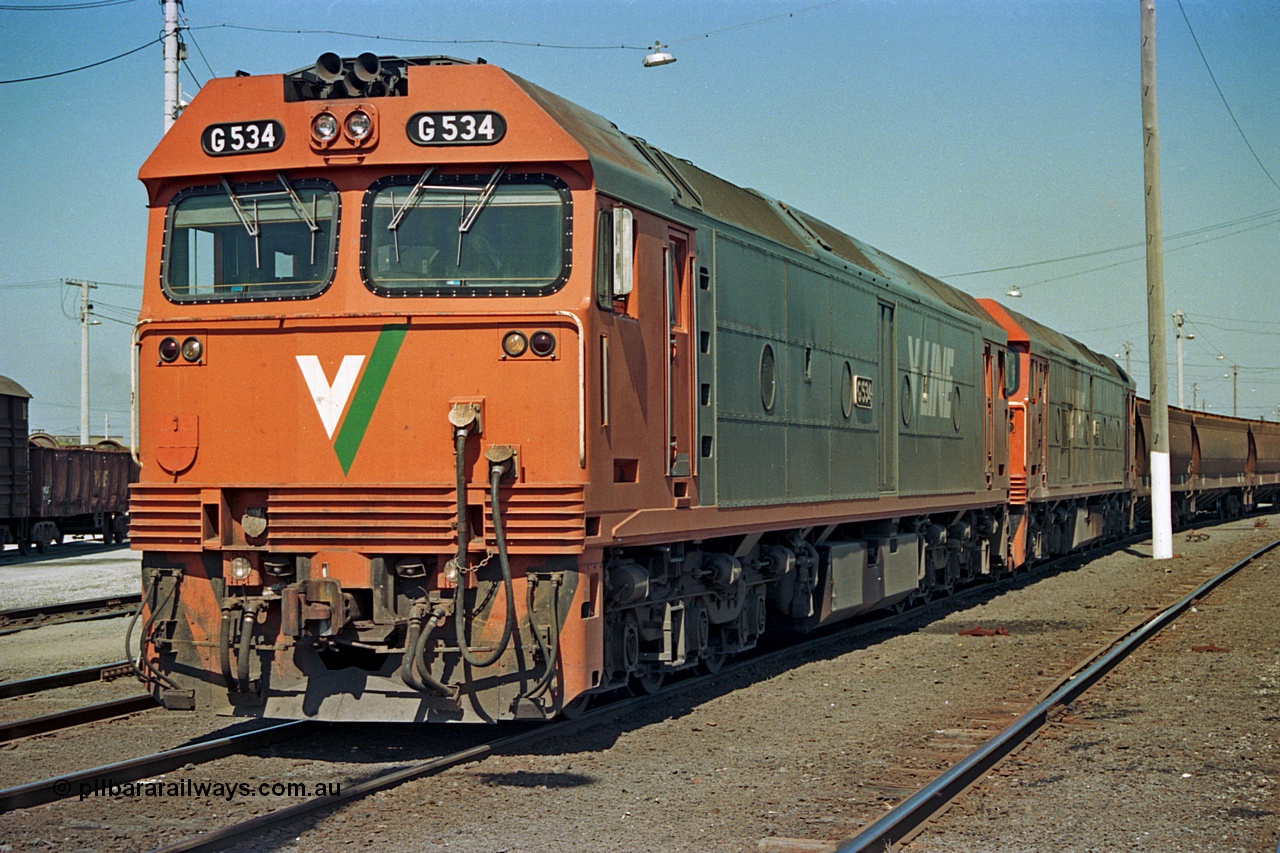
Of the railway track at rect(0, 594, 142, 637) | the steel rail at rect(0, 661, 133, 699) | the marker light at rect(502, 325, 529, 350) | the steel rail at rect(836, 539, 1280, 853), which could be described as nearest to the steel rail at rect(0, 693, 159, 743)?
the steel rail at rect(0, 661, 133, 699)

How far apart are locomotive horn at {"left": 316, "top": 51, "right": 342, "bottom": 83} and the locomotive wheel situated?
4.57 meters

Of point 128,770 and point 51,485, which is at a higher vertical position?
point 51,485

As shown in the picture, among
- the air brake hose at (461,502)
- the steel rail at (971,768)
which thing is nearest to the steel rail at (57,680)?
the air brake hose at (461,502)

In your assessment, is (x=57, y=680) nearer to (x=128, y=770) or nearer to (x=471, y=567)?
(x=128, y=770)

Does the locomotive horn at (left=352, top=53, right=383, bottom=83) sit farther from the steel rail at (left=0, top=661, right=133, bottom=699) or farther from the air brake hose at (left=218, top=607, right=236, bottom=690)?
the steel rail at (left=0, top=661, right=133, bottom=699)

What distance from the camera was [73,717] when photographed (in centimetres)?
908

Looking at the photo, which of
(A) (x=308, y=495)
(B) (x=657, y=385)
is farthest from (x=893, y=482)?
(A) (x=308, y=495)

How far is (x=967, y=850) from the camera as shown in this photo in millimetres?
6012

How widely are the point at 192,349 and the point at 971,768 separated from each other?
5190 millimetres

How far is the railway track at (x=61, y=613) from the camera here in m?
15.2

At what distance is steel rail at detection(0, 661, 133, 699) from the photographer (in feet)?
34.0

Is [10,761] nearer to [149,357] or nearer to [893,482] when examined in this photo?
[149,357]

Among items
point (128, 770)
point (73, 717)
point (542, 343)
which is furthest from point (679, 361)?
point (73, 717)

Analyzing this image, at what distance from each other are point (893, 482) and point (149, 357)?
26.9 feet
